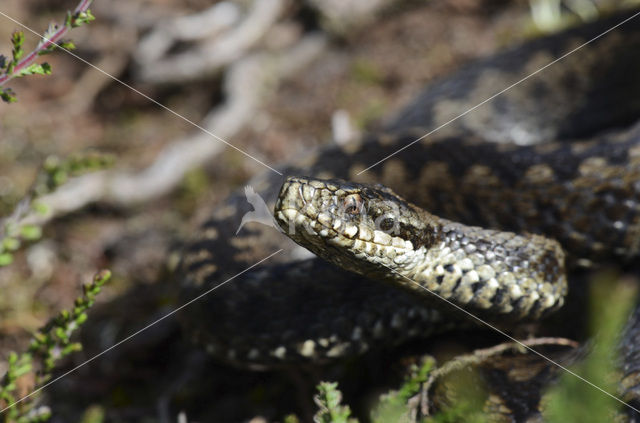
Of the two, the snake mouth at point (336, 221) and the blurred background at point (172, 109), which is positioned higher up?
the blurred background at point (172, 109)

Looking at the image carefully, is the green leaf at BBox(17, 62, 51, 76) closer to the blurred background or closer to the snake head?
the snake head

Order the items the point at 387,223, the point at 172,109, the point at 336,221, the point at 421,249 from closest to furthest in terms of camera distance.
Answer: the point at 336,221
the point at 387,223
the point at 421,249
the point at 172,109

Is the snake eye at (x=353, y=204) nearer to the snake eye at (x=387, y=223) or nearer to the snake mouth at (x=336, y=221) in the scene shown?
the snake mouth at (x=336, y=221)

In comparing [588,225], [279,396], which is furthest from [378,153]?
[279,396]

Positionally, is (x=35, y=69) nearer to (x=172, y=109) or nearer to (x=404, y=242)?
(x=404, y=242)

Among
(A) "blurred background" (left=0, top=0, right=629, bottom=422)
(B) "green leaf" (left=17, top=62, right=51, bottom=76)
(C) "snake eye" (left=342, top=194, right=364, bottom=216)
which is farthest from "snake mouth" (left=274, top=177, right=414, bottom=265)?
(A) "blurred background" (left=0, top=0, right=629, bottom=422)

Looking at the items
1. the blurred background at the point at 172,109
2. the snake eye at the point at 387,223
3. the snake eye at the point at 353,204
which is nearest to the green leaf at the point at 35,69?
the snake eye at the point at 353,204

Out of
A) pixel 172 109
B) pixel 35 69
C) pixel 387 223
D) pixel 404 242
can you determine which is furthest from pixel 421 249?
pixel 172 109
